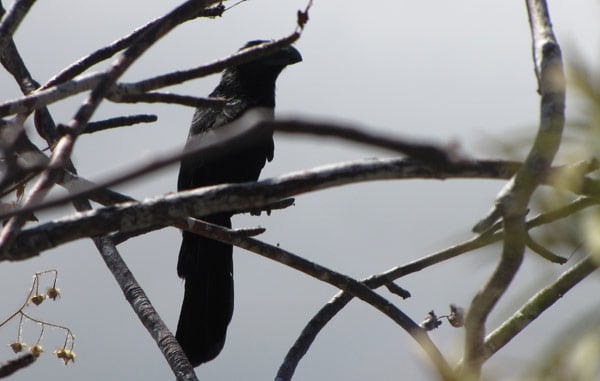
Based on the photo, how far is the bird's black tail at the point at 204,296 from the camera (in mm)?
5250

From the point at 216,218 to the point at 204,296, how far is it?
76 cm

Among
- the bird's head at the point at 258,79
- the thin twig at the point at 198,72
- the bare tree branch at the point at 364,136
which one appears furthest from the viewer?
the bird's head at the point at 258,79

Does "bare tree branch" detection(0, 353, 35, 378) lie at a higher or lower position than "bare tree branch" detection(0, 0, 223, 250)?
lower

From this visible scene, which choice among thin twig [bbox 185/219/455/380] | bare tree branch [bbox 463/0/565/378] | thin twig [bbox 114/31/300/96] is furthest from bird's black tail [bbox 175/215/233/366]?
bare tree branch [bbox 463/0/565/378]

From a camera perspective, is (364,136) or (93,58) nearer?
(364,136)

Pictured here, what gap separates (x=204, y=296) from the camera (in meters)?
5.72

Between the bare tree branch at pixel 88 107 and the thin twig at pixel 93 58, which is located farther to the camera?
the thin twig at pixel 93 58

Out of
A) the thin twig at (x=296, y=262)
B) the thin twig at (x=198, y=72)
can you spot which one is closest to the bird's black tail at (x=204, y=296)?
the thin twig at (x=296, y=262)

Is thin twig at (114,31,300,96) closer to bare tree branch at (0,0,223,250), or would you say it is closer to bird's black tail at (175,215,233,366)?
bare tree branch at (0,0,223,250)

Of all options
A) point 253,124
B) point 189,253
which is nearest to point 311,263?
point 253,124

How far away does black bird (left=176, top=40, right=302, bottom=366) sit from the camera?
5.34 metres

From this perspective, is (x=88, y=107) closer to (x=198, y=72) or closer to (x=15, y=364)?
(x=198, y=72)

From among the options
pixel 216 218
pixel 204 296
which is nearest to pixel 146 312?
pixel 204 296

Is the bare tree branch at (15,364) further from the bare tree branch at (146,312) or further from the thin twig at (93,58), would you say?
the bare tree branch at (146,312)
